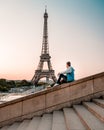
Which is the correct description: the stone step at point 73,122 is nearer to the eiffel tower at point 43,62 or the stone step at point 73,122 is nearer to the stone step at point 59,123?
the stone step at point 59,123

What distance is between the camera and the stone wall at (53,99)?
10.4 m

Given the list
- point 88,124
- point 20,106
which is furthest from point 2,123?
point 88,124

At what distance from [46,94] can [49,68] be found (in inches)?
2405

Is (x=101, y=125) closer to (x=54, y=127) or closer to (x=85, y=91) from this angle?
(x=54, y=127)

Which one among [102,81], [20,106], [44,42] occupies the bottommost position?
[20,106]

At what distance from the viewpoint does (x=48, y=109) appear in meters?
10.4

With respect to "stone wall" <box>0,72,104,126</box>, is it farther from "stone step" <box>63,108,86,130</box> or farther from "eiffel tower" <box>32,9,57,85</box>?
"eiffel tower" <box>32,9,57,85</box>

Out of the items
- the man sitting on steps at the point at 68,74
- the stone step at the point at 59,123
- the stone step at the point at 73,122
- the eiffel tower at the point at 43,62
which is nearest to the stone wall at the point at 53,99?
the man sitting on steps at the point at 68,74

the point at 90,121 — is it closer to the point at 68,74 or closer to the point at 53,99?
the point at 53,99

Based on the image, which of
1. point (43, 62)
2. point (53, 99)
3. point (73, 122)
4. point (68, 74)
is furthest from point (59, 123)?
point (43, 62)

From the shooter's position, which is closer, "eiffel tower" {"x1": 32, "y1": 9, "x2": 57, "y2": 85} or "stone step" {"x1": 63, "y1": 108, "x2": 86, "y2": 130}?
"stone step" {"x1": 63, "y1": 108, "x2": 86, "y2": 130}

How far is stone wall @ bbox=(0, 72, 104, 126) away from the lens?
10.4 meters

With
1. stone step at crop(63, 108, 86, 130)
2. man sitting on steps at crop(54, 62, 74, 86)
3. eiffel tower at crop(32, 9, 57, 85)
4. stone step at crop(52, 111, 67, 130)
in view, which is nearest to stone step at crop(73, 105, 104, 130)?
stone step at crop(63, 108, 86, 130)

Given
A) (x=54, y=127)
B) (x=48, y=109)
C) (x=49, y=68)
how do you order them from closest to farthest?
(x=54, y=127) < (x=48, y=109) < (x=49, y=68)
